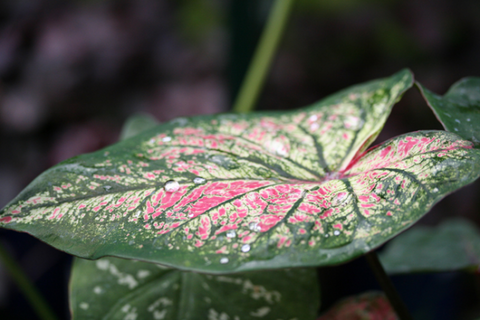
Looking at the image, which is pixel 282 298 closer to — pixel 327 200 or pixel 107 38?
pixel 327 200

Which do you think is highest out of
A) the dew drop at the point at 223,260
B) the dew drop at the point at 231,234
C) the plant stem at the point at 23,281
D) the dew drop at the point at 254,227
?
the dew drop at the point at 254,227

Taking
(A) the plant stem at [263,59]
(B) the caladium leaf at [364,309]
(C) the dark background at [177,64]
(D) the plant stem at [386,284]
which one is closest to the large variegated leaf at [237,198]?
(D) the plant stem at [386,284]

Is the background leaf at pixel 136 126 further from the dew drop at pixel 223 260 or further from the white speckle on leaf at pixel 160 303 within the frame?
the dew drop at pixel 223 260

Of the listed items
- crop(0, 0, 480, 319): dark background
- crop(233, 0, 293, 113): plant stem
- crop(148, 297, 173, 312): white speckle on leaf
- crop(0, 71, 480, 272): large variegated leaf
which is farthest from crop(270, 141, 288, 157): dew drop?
crop(0, 0, 480, 319): dark background

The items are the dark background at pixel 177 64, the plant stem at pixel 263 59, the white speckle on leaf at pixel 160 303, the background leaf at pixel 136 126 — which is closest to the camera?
the white speckle on leaf at pixel 160 303

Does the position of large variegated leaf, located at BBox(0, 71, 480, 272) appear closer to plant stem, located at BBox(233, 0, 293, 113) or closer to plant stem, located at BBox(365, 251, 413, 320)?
plant stem, located at BBox(365, 251, 413, 320)

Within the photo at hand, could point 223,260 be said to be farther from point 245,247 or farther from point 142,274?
point 142,274

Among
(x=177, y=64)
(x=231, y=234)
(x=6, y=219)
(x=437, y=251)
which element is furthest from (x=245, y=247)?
(x=177, y=64)
